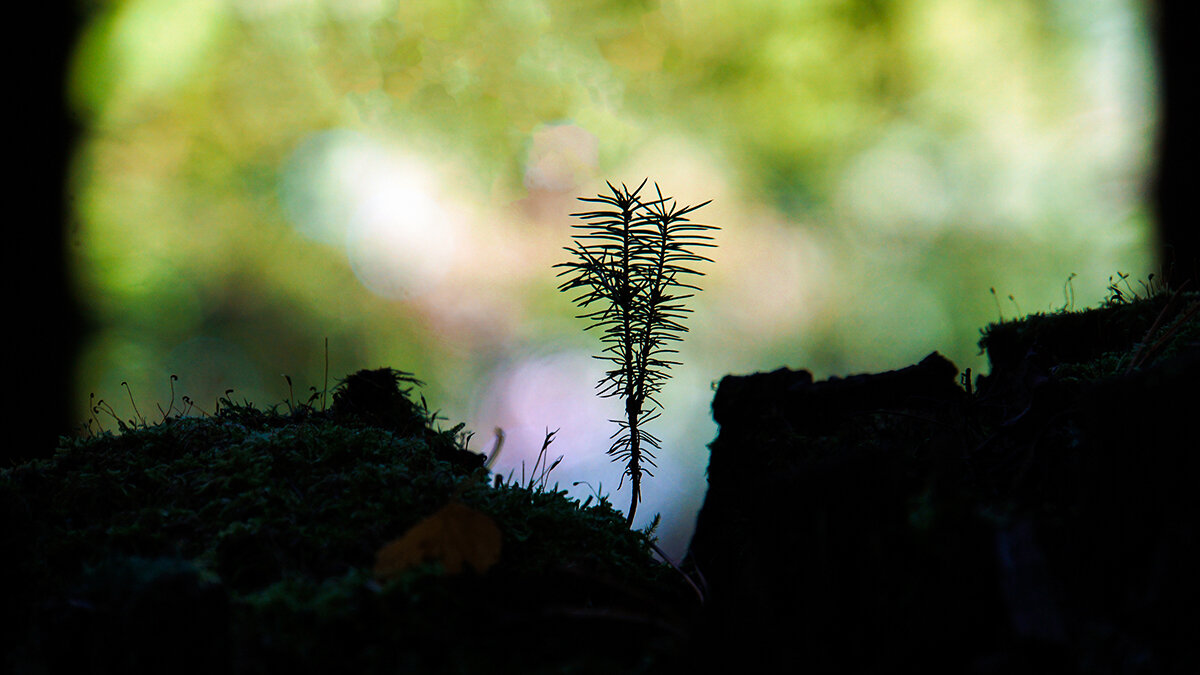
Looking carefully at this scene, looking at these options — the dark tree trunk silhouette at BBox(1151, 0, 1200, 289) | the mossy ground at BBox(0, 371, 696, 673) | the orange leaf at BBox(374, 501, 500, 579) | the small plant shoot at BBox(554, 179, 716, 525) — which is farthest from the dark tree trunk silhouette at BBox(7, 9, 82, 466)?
the dark tree trunk silhouette at BBox(1151, 0, 1200, 289)

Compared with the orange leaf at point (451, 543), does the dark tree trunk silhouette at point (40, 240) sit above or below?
above

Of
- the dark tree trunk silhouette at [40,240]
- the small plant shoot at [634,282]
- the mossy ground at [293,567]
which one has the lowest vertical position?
the mossy ground at [293,567]

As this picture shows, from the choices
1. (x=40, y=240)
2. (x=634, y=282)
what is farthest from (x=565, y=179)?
(x=634, y=282)

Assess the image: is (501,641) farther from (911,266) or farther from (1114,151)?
(1114,151)

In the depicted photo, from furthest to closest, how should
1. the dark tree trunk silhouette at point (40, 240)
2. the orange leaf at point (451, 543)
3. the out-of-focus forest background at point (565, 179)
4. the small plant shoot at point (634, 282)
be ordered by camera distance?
the out-of-focus forest background at point (565, 179), the dark tree trunk silhouette at point (40, 240), the small plant shoot at point (634, 282), the orange leaf at point (451, 543)

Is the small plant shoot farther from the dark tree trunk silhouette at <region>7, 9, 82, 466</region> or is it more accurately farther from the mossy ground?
the dark tree trunk silhouette at <region>7, 9, 82, 466</region>

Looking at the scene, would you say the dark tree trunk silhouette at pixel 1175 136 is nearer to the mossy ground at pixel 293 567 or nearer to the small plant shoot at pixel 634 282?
the small plant shoot at pixel 634 282

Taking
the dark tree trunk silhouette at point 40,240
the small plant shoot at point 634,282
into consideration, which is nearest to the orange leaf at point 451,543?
the small plant shoot at point 634,282
